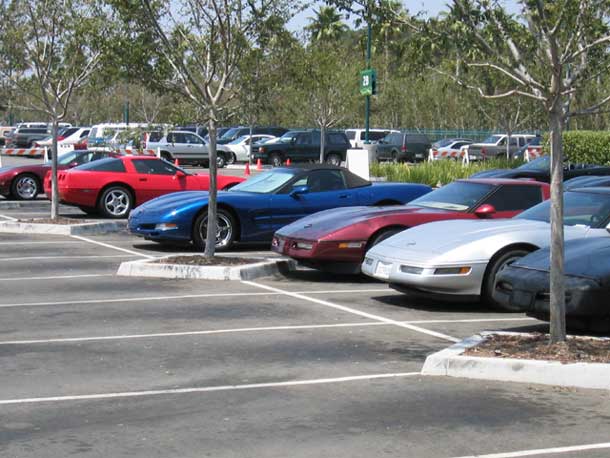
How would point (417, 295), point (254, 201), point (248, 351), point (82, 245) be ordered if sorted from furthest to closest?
1. point (82, 245)
2. point (254, 201)
3. point (417, 295)
4. point (248, 351)

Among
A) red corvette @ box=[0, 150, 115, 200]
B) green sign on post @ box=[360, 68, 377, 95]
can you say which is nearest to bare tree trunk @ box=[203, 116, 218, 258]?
Result: red corvette @ box=[0, 150, 115, 200]

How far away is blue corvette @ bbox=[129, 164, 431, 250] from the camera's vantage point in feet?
55.6

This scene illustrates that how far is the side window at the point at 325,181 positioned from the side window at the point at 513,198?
13.0 feet

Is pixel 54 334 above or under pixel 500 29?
under

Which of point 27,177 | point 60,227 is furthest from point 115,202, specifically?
point 27,177

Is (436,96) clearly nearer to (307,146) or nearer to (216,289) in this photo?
(307,146)

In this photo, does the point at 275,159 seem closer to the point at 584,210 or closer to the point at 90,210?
the point at 90,210

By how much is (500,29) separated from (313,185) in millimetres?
9009

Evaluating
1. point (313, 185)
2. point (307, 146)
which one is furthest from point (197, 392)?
point (307, 146)

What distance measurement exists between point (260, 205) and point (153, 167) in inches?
249

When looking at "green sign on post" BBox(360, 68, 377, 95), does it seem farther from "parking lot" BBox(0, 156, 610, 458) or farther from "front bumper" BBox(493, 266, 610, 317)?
"front bumper" BBox(493, 266, 610, 317)

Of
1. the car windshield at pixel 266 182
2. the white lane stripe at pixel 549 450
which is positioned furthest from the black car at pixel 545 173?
the white lane stripe at pixel 549 450

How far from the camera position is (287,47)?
1562cm

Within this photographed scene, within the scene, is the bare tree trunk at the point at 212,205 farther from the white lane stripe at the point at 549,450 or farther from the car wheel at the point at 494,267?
the white lane stripe at the point at 549,450
